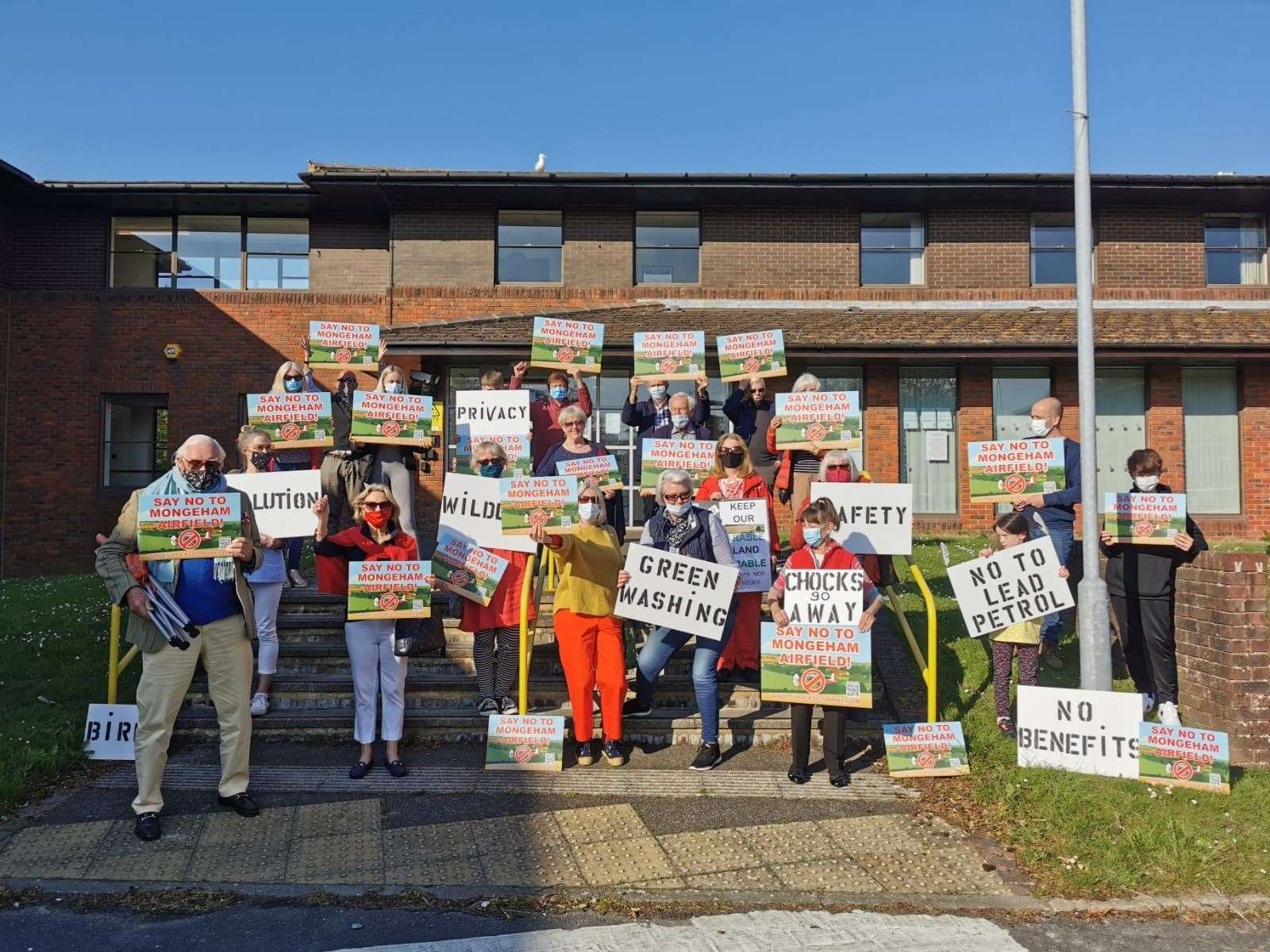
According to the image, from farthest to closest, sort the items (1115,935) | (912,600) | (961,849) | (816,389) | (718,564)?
→ (912,600)
(816,389)
(718,564)
(961,849)
(1115,935)

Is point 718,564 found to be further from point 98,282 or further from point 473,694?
point 98,282

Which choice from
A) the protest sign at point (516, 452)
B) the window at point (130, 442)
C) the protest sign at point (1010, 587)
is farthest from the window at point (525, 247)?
the protest sign at point (1010, 587)

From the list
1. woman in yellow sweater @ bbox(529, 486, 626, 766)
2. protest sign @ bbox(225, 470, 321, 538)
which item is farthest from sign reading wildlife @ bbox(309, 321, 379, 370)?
woman in yellow sweater @ bbox(529, 486, 626, 766)

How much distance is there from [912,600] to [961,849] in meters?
4.48

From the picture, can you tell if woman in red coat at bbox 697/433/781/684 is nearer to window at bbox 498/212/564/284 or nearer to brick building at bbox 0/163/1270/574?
brick building at bbox 0/163/1270/574

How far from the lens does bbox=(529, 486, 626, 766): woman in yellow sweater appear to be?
6.44 m

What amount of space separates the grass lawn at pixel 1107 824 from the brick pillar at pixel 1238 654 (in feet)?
0.88

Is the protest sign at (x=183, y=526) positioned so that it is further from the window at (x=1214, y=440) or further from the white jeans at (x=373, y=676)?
the window at (x=1214, y=440)

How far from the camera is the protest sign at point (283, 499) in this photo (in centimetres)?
688

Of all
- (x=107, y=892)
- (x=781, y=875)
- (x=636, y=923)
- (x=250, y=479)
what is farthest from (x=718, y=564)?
(x=107, y=892)

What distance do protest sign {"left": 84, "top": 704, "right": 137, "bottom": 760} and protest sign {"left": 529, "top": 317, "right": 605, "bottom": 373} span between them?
4550mm

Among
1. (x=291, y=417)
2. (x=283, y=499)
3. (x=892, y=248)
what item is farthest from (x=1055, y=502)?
(x=892, y=248)

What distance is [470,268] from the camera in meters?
17.8

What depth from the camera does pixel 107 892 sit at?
4664 millimetres
